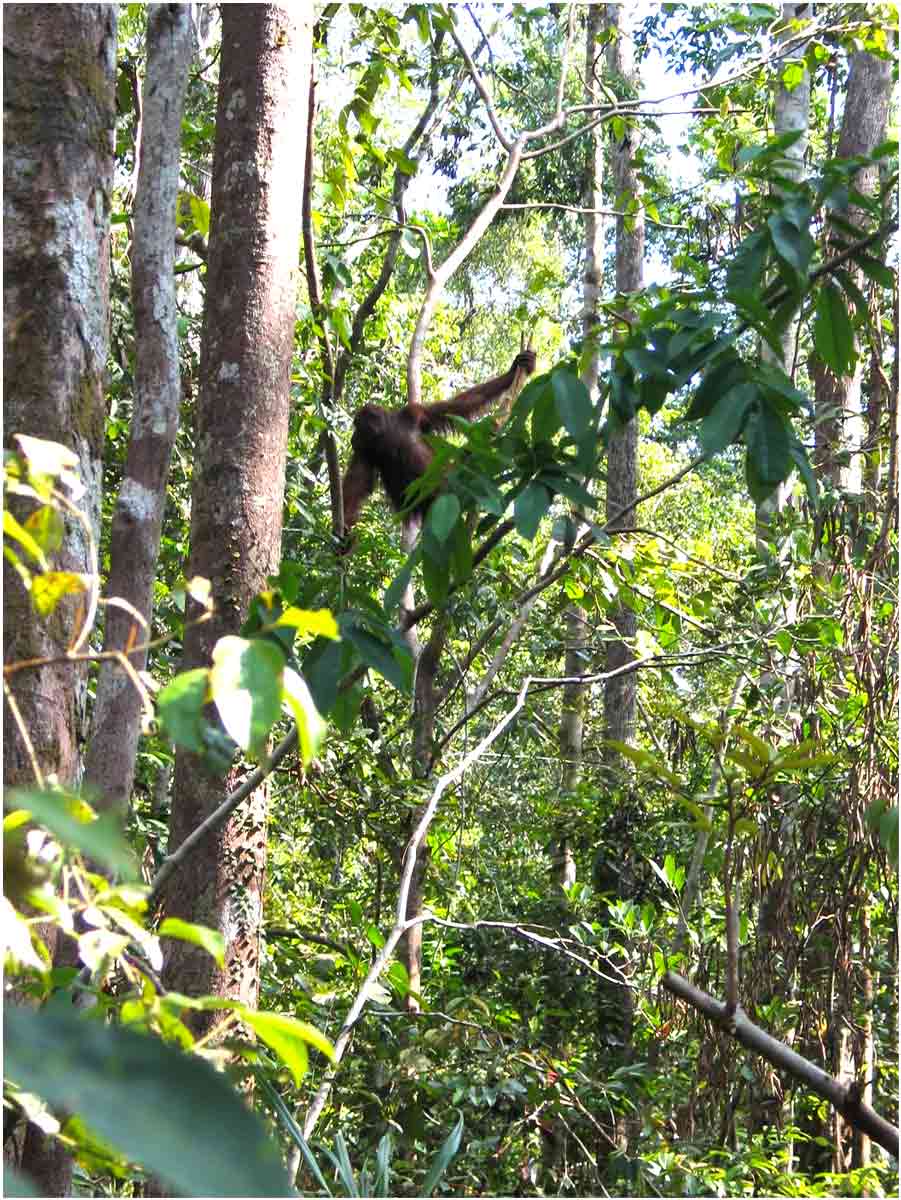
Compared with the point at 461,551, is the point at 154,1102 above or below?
below

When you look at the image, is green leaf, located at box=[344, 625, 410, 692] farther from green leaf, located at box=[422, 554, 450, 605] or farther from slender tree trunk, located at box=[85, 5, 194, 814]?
slender tree trunk, located at box=[85, 5, 194, 814]

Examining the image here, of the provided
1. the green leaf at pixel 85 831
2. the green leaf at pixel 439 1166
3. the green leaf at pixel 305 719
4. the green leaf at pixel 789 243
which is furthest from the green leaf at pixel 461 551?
the green leaf at pixel 439 1166

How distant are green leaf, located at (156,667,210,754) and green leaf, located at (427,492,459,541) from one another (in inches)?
29.2

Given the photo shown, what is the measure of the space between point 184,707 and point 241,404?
5.03 feet

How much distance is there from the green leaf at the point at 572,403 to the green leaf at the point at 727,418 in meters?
0.16

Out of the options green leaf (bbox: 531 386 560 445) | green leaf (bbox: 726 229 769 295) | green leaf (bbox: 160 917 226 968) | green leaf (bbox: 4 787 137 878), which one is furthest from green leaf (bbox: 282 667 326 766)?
green leaf (bbox: 726 229 769 295)

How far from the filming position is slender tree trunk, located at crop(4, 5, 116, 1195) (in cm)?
128

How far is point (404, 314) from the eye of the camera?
6.71 meters

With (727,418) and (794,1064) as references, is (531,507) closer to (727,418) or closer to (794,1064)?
(727,418)

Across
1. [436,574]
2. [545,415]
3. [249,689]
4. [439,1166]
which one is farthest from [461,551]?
[439,1166]

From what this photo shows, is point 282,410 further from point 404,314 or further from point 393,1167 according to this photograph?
point 404,314

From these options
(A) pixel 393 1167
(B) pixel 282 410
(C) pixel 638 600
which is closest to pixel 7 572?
(B) pixel 282 410

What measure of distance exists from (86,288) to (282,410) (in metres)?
0.91

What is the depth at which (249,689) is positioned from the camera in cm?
75
